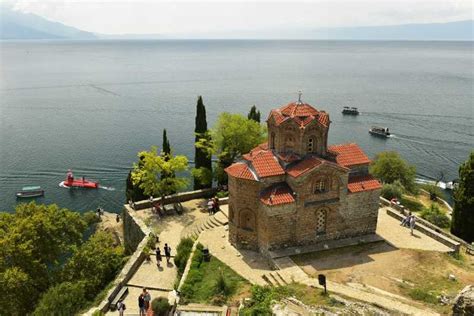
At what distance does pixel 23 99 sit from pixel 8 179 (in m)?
63.8

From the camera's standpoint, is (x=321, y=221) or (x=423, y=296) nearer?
(x=423, y=296)

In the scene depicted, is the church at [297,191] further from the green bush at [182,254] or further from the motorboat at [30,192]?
the motorboat at [30,192]

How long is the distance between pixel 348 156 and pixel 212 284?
14482 mm

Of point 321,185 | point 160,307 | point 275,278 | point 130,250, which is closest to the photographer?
point 160,307

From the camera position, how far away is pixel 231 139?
41.7 meters

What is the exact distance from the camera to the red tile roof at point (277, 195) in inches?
1110

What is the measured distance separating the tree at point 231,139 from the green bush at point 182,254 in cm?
1313

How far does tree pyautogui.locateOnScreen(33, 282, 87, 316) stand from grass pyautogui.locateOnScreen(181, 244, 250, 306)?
607 cm

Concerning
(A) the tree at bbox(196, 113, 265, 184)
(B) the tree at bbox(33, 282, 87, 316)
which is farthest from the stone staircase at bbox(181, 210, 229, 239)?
(B) the tree at bbox(33, 282, 87, 316)

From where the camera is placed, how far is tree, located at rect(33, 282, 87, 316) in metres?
22.3

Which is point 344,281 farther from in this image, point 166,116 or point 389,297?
point 166,116

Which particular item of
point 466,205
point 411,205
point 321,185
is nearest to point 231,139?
point 321,185

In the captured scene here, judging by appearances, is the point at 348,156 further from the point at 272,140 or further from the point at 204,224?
the point at 204,224

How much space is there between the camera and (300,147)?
3016cm
